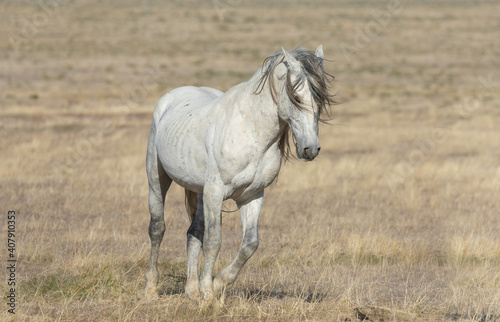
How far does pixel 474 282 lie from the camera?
6.96m

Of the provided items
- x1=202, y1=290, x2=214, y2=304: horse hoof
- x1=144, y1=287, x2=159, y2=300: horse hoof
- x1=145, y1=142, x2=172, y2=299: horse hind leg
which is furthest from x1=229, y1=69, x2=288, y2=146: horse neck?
x1=144, y1=287, x2=159, y2=300: horse hoof

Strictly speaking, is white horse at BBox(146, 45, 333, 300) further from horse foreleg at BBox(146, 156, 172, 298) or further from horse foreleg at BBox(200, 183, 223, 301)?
horse foreleg at BBox(146, 156, 172, 298)

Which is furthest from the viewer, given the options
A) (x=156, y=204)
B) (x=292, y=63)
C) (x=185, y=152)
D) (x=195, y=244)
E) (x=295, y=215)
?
(x=295, y=215)

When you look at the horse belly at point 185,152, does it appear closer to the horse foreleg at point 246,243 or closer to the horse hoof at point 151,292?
the horse foreleg at point 246,243

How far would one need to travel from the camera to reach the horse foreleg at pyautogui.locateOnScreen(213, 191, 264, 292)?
5613 millimetres

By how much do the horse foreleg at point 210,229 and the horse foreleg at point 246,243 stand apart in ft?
0.30

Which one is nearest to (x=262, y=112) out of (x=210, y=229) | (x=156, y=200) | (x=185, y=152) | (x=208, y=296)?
(x=185, y=152)

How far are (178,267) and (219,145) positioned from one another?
2.44 metres

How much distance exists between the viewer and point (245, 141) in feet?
18.1

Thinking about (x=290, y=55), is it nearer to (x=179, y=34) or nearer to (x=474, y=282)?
(x=474, y=282)

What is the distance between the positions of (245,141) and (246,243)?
82 centimetres

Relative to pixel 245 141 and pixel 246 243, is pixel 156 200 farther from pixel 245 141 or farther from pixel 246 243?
pixel 245 141

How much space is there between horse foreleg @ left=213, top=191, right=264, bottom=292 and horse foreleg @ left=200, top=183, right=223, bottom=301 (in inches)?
3.6

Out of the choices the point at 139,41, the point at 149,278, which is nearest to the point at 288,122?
the point at 149,278
